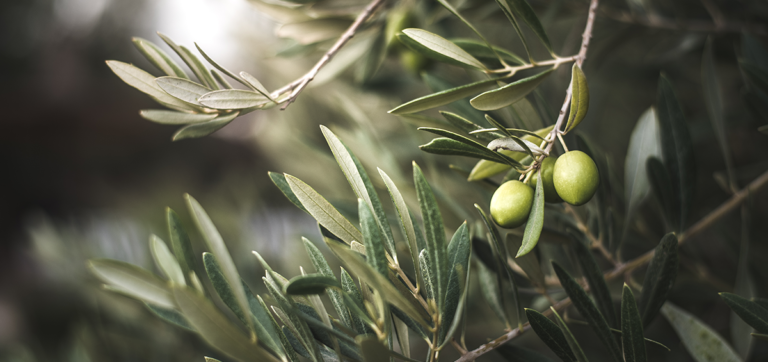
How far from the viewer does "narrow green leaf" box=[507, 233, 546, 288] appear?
0.32m

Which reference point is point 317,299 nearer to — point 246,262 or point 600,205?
point 600,205

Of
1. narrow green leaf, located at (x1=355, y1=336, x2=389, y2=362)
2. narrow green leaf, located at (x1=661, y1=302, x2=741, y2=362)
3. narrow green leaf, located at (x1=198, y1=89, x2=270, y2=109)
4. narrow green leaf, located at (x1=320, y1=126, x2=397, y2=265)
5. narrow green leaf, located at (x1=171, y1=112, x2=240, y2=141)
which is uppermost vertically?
narrow green leaf, located at (x1=198, y1=89, x2=270, y2=109)

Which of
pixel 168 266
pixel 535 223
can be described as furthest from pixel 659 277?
pixel 168 266

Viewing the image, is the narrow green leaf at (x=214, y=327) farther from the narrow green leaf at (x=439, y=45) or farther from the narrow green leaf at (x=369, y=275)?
the narrow green leaf at (x=439, y=45)

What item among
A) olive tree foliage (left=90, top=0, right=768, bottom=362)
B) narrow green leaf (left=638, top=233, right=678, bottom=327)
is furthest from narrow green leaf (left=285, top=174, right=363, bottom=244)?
narrow green leaf (left=638, top=233, right=678, bottom=327)

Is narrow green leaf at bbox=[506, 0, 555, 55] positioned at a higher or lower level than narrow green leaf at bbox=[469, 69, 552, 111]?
higher

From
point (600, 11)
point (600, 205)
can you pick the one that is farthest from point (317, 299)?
point (600, 11)

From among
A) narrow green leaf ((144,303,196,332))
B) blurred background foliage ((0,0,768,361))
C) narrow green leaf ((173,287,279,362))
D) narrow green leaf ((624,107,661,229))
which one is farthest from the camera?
blurred background foliage ((0,0,768,361))

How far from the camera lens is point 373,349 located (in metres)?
0.22

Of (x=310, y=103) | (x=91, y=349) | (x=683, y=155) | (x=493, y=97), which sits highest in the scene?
(x=310, y=103)

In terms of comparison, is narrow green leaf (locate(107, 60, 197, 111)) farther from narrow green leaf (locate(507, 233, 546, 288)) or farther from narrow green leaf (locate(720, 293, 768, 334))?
narrow green leaf (locate(720, 293, 768, 334))

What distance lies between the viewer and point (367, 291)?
28cm

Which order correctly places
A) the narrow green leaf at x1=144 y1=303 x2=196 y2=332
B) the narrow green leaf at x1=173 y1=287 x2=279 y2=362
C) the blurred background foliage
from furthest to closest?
the blurred background foliage, the narrow green leaf at x1=144 y1=303 x2=196 y2=332, the narrow green leaf at x1=173 y1=287 x2=279 y2=362

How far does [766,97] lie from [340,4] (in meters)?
0.48
